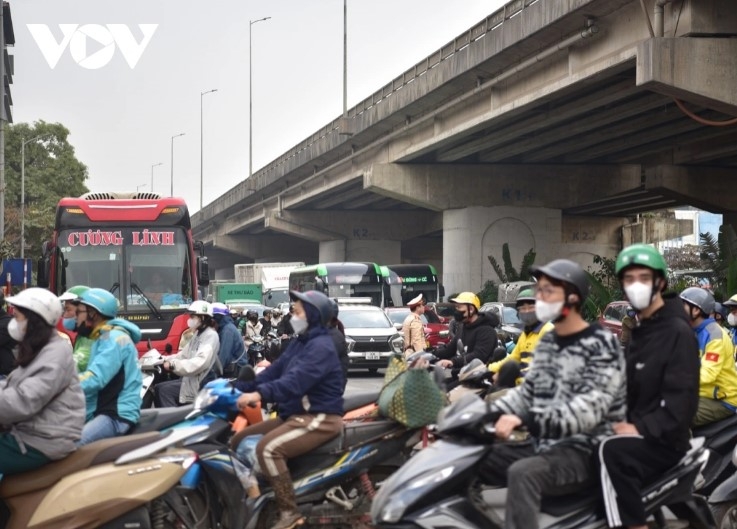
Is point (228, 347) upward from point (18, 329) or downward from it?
downward

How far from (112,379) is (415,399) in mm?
1793

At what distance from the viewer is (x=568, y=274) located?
558 cm

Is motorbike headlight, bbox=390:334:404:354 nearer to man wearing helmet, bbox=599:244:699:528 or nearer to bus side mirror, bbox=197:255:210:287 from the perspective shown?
bus side mirror, bbox=197:255:210:287

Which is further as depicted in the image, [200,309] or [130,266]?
[130,266]

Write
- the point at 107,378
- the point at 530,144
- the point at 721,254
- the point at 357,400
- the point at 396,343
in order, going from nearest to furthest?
the point at 107,378, the point at 357,400, the point at 396,343, the point at 721,254, the point at 530,144

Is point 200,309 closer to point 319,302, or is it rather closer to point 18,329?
point 319,302

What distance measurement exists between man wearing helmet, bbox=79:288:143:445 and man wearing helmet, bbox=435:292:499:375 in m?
4.38

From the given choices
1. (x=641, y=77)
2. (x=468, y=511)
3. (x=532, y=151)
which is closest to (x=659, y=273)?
(x=468, y=511)

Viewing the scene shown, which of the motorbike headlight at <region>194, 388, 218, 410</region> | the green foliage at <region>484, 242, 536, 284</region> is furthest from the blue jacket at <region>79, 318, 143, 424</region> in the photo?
the green foliage at <region>484, 242, 536, 284</region>

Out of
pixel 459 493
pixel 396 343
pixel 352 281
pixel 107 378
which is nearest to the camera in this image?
pixel 459 493

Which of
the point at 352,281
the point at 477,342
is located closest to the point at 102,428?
the point at 477,342

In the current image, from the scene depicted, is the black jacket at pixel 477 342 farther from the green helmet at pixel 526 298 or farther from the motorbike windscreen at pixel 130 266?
the motorbike windscreen at pixel 130 266

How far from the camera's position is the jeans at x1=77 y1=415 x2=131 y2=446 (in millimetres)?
7168

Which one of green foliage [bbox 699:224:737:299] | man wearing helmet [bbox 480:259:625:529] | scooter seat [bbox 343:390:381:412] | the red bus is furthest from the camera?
green foliage [bbox 699:224:737:299]
